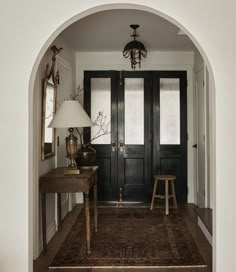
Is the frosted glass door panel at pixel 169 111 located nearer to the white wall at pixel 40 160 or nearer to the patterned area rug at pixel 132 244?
the patterned area rug at pixel 132 244

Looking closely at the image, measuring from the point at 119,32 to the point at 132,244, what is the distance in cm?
268

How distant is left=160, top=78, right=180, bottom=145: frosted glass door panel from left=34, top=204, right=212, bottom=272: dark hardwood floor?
1.15 meters

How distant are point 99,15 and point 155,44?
59.8 inches

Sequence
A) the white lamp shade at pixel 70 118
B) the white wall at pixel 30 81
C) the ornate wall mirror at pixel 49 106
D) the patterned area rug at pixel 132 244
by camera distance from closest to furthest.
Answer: the white wall at pixel 30 81, the patterned area rug at pixel 132 244, the white lamp shade at pixel 70 118, the ornate wall mirror at pixel 49 106

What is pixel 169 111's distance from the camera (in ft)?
18.2

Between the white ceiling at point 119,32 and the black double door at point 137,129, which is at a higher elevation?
the white ceiling at point 119,32

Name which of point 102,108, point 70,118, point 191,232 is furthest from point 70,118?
point 102,108

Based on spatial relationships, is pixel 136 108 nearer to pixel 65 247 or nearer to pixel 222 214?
pixel 65 247

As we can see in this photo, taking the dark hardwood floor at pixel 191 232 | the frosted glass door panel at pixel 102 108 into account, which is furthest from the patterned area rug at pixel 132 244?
the frosted glass door panel at pixel 102 108

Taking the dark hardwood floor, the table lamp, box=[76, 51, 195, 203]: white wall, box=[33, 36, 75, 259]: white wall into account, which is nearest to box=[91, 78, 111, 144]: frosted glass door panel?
box=[76, 51, 195, 203]: white wall

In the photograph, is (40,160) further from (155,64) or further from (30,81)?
(155,64)

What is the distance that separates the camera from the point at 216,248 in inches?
90.3

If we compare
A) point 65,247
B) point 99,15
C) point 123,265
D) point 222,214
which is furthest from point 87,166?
point 222,214

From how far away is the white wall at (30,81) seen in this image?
228 cm
